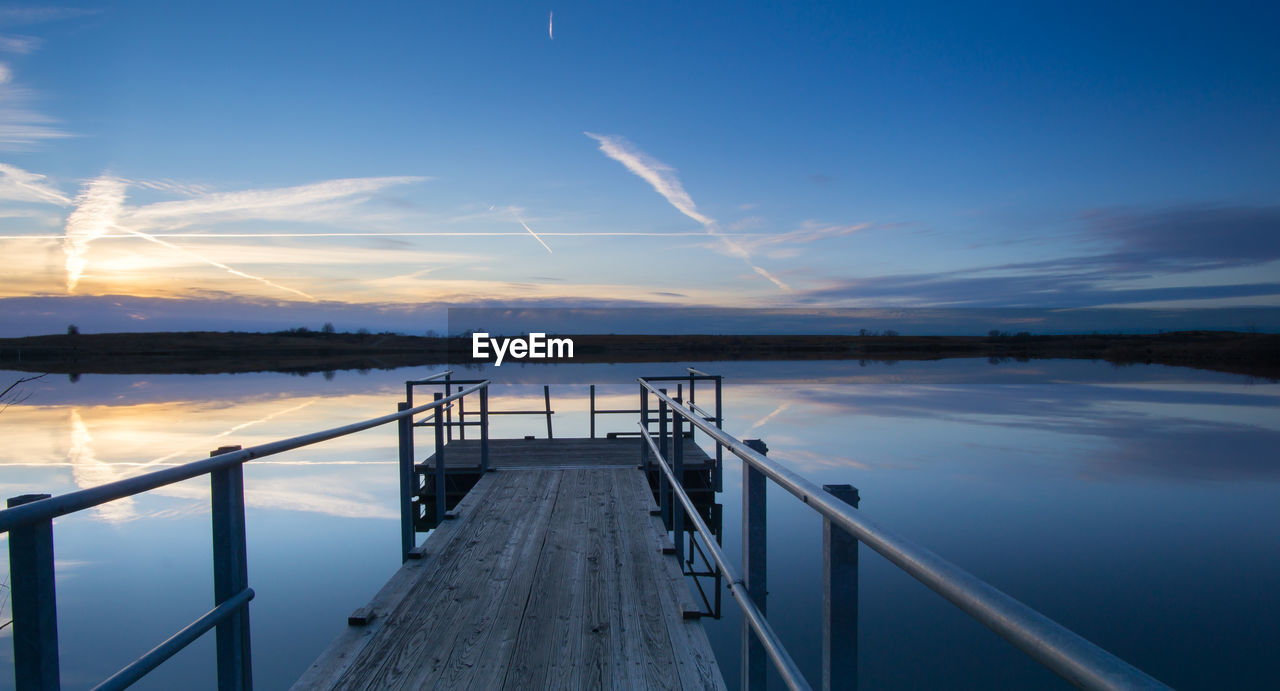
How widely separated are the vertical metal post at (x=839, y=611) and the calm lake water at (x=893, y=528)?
4481 millimetres

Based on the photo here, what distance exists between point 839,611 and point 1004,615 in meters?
0.48

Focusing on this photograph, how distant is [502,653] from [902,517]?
764 cm

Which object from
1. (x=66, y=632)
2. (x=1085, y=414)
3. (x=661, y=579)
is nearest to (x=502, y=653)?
(x=661, y=579)

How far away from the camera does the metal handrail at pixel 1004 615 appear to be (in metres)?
0.60

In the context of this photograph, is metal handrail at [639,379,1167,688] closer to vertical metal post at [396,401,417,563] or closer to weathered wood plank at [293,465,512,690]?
weathered wood plank at [293,465,512,690]

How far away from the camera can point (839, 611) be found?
1204 mm

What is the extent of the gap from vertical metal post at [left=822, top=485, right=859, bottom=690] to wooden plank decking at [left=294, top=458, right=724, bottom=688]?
128 cm

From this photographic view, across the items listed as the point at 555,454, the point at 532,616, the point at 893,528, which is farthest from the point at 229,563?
the point at 555,454

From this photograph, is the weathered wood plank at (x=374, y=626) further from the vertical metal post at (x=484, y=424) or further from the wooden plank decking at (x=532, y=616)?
the vertical metal post at (x=484, y=424)

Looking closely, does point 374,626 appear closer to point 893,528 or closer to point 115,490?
point 115,490

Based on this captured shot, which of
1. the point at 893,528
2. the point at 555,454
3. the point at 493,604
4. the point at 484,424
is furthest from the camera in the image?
the point at 555,454

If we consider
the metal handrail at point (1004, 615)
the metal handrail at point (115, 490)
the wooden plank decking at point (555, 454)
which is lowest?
the wooden plank decking at point (555, 454)

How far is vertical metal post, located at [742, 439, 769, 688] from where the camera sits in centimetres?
191

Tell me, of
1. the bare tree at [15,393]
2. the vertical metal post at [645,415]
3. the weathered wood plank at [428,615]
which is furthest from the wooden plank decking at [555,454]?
the bare tree at [15,393]
